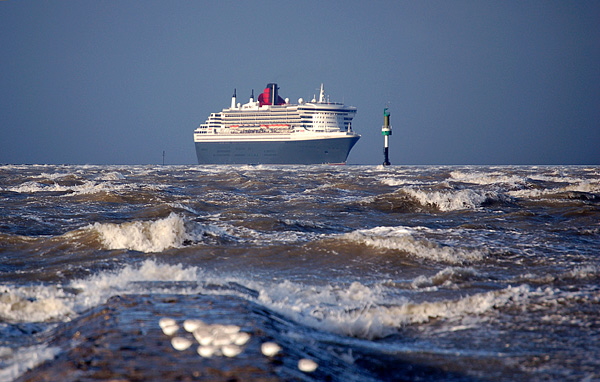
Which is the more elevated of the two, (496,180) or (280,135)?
(280,135)

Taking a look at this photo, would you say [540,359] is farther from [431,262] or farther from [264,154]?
[264,154]

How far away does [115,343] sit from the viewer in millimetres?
2523

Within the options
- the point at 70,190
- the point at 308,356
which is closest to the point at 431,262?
the point at 308,356

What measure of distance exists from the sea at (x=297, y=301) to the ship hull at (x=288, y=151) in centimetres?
7102

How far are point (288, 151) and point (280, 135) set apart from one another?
261cm

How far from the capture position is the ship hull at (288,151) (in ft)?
267

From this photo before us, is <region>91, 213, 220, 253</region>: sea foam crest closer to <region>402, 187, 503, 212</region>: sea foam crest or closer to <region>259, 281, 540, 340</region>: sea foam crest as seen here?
<region>259, 281, 540, 340</region>: sea foam crest

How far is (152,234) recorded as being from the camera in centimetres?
805

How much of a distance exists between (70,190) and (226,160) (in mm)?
69439

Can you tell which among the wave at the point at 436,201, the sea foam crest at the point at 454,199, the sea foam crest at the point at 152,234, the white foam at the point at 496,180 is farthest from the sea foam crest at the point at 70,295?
the white foam at the point at 496,180

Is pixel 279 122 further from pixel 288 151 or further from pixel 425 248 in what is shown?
pixel 425 248

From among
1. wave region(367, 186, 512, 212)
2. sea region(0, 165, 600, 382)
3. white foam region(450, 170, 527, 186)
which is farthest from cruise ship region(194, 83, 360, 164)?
sea region(0, 165, 600, 382)

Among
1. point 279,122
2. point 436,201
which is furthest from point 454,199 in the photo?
point 279,122

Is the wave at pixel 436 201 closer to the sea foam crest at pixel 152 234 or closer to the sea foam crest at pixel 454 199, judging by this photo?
the sea foam crest at pixel 454 199
